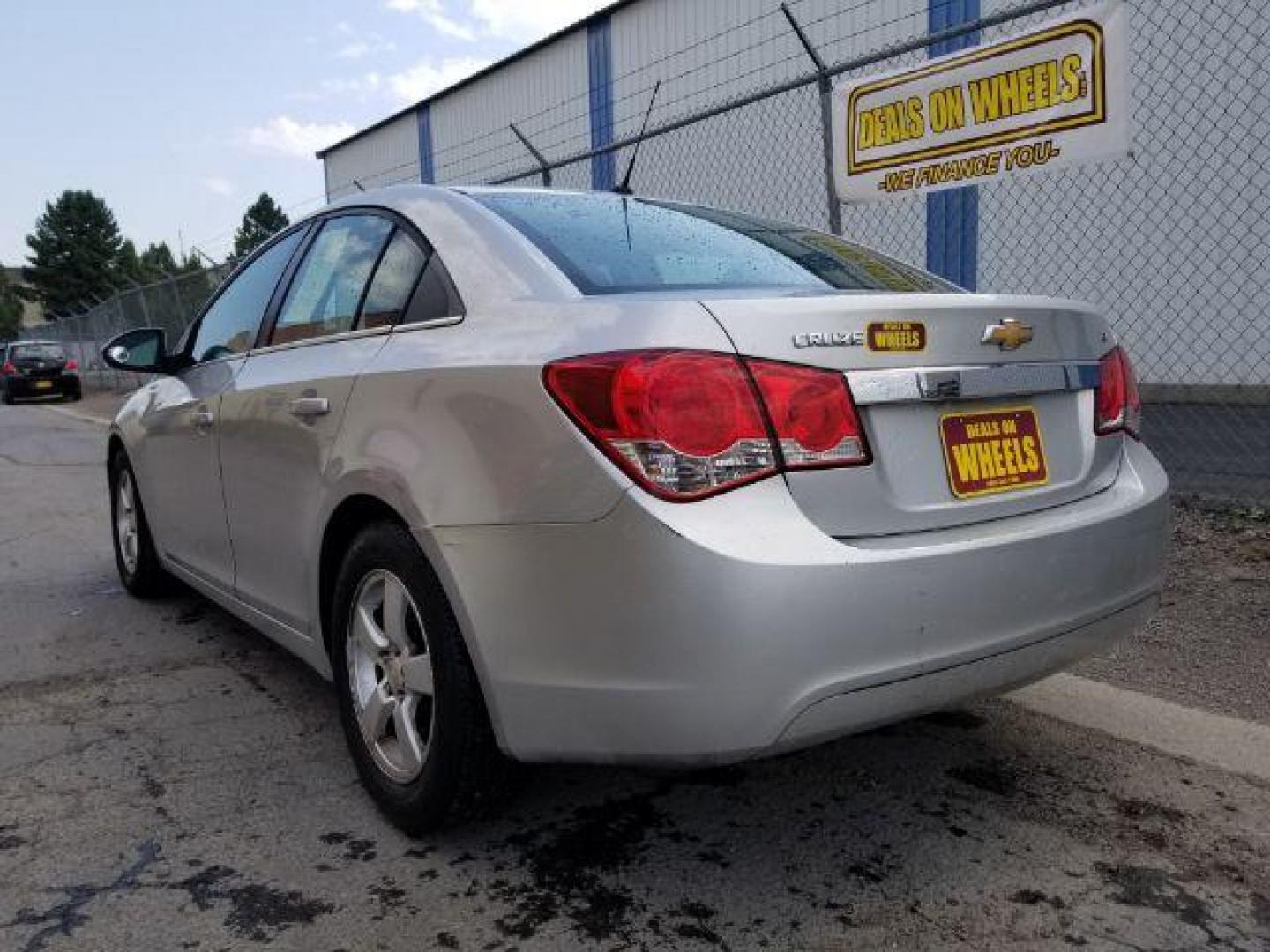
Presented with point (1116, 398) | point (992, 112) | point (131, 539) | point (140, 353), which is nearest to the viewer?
point (1116, 398)

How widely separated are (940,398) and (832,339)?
0.28 m

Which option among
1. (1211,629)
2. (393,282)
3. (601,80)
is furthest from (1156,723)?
(601,80)

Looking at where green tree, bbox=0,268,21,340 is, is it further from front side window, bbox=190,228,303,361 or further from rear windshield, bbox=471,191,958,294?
rear windshield, bbox=471,191,958,294

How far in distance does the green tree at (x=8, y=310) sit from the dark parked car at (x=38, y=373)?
69.4m

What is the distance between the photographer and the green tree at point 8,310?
87.0m

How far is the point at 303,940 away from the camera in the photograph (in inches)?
81.5

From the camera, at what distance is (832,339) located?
2031 millimetres

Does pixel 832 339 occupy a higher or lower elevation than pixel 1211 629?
higher

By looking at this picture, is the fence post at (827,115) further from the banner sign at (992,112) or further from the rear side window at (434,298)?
the rear side window at (434,298)

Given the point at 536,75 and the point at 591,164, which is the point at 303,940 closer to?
the point at 591,164

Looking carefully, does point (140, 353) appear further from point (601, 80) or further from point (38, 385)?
point (38, 385)

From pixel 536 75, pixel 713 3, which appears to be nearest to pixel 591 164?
pixel 713 3

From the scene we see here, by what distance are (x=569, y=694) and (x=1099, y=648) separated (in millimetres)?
1267

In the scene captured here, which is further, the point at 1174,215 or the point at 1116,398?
the point at 1174,215
